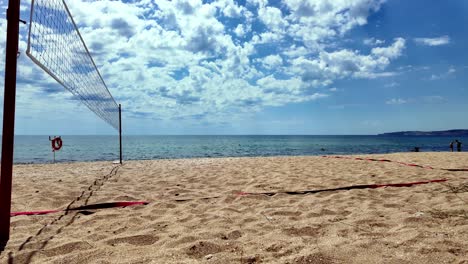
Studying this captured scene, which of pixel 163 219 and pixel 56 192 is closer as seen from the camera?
pixel 163 219

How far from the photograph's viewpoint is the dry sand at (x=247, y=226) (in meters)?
2.51

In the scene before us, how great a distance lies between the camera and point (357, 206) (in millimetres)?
3939

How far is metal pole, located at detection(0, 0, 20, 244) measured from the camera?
2842 mm

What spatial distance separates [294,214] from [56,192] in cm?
403

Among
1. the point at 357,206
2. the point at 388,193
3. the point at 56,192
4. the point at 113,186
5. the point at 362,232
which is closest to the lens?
the point at 362,232

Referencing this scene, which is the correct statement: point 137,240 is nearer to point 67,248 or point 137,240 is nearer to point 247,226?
point 67,248

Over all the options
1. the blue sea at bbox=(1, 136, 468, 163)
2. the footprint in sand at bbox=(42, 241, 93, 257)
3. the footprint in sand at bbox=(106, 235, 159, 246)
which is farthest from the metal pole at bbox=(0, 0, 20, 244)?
the blue sea at bbox=(1, 136, 468, 163)

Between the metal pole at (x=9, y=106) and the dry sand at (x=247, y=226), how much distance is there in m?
0.44

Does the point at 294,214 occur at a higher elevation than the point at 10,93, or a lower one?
lower

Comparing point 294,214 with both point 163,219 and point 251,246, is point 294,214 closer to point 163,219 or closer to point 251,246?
point 251,246

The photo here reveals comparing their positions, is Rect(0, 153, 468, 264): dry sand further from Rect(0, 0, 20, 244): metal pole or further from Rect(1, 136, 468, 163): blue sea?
Rect(1, 136, 468, 163): blue sea

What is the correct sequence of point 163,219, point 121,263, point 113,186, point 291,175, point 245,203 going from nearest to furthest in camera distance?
point 121,263 < point 163,219 < point 245,203 < point 113,186 < point 291,175

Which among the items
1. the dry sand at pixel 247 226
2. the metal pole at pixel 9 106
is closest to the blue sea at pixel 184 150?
the dry sand at pixel 247 226

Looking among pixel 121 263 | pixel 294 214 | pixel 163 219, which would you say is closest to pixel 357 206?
pixel 294 214
